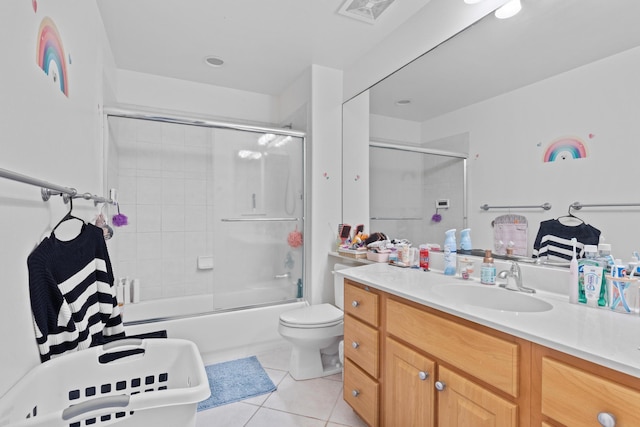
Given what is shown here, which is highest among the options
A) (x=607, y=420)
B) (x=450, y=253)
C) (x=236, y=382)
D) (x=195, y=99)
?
(x=195, y=99)

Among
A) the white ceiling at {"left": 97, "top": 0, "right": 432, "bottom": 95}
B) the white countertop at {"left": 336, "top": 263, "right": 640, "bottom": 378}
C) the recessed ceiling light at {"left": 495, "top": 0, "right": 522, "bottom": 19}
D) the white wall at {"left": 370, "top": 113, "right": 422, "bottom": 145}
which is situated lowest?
the white countertop at {"left": 336, "top": 263, "right": 640, "bottom": 378}

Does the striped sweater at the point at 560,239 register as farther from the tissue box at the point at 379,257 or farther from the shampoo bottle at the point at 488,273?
the tissue box at the point at 379,257

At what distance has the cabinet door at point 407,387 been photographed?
3.98 ft

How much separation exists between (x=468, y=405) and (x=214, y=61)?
289 cm

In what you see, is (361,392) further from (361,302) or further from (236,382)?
(236,382)

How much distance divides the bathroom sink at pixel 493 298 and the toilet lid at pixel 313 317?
91cm

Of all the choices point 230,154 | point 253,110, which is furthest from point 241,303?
point 253,110

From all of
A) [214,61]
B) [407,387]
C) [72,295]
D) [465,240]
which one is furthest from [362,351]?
[214,61]

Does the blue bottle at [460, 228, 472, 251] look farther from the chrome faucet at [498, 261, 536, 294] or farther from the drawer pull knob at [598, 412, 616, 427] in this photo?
the drawer pull knob at [598, 412, 616, 427]

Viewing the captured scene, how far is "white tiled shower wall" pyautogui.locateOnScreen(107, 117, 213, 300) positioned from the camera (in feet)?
9.47

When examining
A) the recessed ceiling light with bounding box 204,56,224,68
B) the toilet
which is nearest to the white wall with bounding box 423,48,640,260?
the toilet

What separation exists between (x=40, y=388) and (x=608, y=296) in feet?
5.80

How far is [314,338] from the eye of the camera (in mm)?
2068

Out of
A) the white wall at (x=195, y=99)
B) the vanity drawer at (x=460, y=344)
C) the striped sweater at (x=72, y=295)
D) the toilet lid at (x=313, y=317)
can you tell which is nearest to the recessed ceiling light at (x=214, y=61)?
the white wall at (x=195, y=99)
